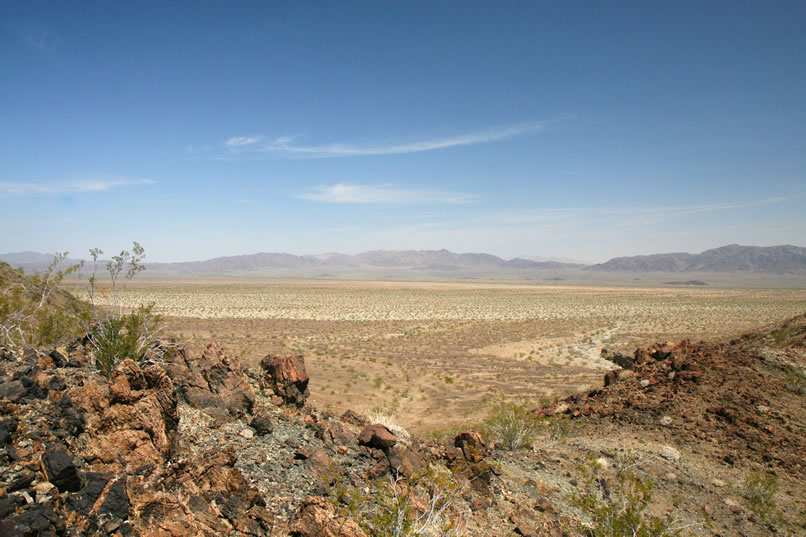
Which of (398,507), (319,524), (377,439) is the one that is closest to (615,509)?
(377,439)

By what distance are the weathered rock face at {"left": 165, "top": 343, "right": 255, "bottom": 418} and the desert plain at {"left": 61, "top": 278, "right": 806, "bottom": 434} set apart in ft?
8.78

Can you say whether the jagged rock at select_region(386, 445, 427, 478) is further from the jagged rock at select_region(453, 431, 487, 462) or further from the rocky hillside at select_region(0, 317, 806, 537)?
the jagged rock at select_region(453, 431, 487, 462)

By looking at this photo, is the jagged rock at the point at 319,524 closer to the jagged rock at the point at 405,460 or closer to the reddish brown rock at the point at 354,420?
the jagged rock at the point at 405,460

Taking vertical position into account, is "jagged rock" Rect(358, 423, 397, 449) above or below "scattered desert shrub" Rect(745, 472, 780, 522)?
above

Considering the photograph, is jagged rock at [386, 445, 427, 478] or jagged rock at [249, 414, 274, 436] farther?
→ jagged rock at [249, 414, 274, 436]

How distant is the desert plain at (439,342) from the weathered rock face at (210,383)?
268 cm

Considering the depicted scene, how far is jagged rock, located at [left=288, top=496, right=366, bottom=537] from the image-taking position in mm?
4125

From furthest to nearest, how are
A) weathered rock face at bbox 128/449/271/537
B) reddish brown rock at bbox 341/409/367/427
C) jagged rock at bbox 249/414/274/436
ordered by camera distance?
reddish brown rock at bbox 341/409/367/427 → jagged rock at bbox 249/414/274/436 → weathered rock face at bbox 128/449/271/537

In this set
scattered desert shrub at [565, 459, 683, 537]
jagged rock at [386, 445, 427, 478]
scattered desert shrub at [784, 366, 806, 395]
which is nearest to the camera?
scattered desert shrub at [565, 459, 683, 537]

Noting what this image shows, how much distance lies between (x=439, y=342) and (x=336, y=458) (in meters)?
22.7

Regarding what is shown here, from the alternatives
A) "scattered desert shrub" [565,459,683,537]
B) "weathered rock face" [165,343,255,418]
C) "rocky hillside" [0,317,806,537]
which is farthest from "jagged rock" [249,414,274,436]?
"scattered desert shrub" [565,459,683,537]

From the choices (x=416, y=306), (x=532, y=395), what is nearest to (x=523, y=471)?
(x=532, y=395)

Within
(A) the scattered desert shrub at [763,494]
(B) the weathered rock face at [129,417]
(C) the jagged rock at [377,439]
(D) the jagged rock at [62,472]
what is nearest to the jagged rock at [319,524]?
(B) the weathered rock face at [129,417]

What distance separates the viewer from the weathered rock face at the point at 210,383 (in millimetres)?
6559
